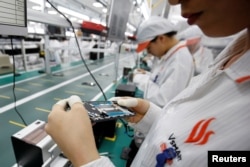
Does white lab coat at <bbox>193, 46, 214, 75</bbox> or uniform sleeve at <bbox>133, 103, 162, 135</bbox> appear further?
white lab coat at <bbox>193, 46, 214, 75</bbox>

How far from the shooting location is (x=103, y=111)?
68cm

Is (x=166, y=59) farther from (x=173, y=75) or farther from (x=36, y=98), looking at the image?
(x=36, y=98)

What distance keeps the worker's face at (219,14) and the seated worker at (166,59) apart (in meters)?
1.00

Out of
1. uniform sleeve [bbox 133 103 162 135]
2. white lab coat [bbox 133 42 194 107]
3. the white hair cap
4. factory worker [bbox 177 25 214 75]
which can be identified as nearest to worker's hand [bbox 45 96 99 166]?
uniform sleeve [bbox 133 103 162 135]

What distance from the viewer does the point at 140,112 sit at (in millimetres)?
887

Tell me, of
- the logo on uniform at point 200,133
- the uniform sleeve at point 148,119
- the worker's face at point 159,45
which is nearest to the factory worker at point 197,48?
the worker's face at point 159,45

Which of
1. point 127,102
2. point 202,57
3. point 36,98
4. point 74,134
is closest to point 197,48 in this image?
point 202,57

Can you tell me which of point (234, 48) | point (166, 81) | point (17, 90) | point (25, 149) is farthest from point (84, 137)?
point (17, 90)

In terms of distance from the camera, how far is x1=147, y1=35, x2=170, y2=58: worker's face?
161 centimetres

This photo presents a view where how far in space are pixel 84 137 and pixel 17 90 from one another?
2.07 metres

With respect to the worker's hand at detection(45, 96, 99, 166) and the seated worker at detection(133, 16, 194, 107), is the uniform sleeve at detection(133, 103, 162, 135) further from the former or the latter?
the seated worker at detection(133, 16, 194, 107)

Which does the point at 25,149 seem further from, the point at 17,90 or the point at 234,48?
the point at 17,90

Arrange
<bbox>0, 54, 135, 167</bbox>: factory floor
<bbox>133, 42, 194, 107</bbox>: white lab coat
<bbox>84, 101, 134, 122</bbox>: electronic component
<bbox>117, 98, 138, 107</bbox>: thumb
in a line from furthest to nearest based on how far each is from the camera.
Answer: <bbox>133, 42, 194, 107</bbox>: white lab coat → <bbox>0, 54, 135, 167</bbox>: factory floor → <bbox>117, 98, 138, 107</bbox>: thumb → <bbox>84, 101, 134, 122</bbox>: electronic component

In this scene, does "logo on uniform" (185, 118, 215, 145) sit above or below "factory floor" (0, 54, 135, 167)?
above
